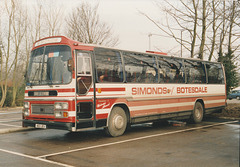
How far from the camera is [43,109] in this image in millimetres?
9625

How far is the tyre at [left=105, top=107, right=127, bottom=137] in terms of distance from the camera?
1022 cm

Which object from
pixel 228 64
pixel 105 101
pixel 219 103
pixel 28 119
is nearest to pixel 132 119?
pixel 105 101

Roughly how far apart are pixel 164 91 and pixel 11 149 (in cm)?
648

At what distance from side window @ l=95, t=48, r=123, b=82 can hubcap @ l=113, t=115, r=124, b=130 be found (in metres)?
1.26

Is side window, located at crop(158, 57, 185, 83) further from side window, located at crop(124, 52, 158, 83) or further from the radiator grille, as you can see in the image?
the radiator grille

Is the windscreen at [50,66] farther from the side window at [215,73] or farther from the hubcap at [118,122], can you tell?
the side window at [215,73]

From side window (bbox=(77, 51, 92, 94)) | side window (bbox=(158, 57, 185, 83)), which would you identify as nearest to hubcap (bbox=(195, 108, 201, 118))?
side window (bbox=(158, 57, 185, 83))

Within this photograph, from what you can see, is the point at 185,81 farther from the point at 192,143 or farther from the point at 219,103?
the point at 192,143

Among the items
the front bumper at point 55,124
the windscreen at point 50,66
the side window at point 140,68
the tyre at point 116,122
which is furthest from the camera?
the side window at point 140,68

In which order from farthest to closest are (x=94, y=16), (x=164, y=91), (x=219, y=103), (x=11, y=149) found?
(x=94, y=16), (x=219, y=103), (x=164, y=91), (x=11, y=149)

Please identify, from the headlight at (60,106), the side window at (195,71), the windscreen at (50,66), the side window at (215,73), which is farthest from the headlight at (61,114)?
the side window at (215,73)

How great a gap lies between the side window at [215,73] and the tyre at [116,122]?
673 cm

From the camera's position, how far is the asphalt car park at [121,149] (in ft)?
22.1

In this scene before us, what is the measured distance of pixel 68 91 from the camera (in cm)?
911
